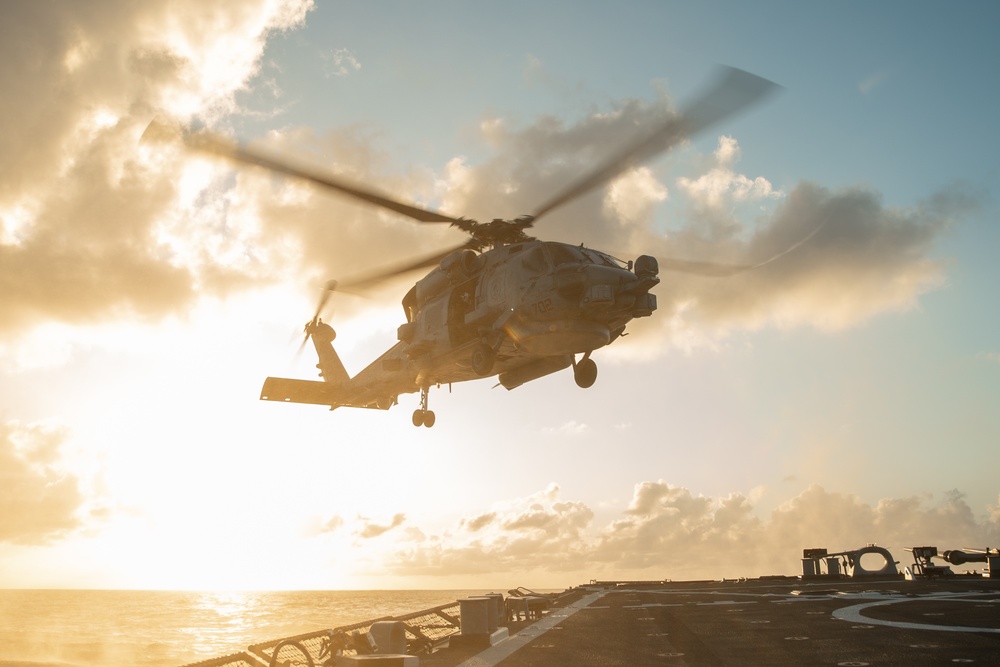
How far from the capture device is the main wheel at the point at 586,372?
22.1 m

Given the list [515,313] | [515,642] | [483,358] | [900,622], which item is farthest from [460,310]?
[900,622]

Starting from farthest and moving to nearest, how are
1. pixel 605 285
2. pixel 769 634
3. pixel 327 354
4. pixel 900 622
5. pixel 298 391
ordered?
pixel 327 354 → pixel 298 391 → pixel 605 285 → pixel 900 622 → pixel 769 634

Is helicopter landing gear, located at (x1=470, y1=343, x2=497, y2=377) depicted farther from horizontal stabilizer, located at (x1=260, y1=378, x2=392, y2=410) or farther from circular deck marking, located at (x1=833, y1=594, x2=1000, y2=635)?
circular deck marking, located at (x1=833, y1=594, x2=1000, y2=635)

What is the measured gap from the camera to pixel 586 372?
72.5 ft

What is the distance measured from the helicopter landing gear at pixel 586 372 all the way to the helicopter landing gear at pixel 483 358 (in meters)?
2.65

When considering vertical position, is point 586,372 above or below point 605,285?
below

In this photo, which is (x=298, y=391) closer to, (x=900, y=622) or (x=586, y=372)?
(x=586, y=372)

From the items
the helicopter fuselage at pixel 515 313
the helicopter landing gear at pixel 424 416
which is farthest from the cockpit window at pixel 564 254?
the helicopter landing gear at pixel 424 416

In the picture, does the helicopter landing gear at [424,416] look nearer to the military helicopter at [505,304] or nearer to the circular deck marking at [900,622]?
the military helicopter at [505,304]

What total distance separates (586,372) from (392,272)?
720 centimetres

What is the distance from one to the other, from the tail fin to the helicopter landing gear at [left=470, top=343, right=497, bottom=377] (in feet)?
39.2

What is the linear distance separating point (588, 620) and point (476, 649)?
8.46m

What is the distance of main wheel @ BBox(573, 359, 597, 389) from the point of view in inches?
869

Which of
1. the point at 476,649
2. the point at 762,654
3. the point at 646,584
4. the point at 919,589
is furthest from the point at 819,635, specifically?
the point at 646,584
